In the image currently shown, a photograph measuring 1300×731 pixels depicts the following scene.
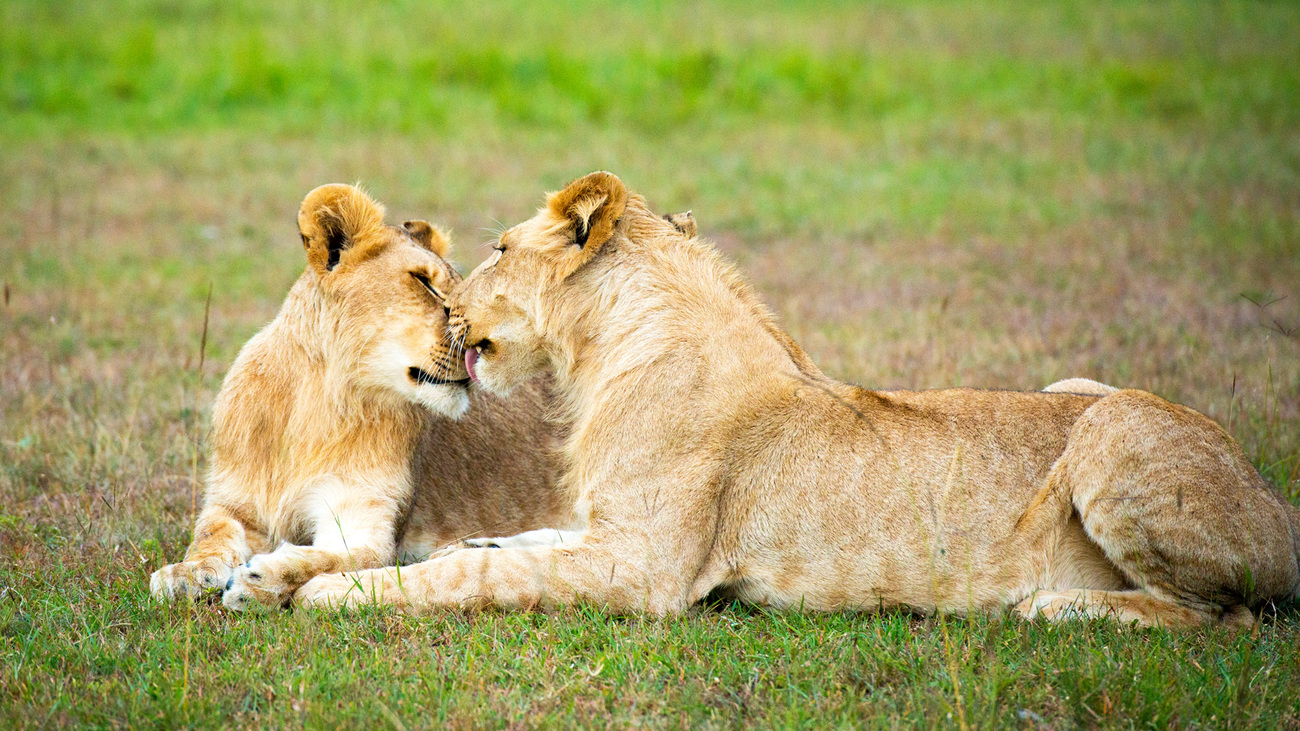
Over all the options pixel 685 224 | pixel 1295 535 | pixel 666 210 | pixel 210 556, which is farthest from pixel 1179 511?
pixel 666 210

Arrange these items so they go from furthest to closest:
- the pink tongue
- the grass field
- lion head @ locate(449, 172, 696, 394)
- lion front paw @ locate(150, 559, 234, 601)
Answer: the pink tongue < lion head @ locate(449, 172, 696, 394) < lion front paw @ locate(150, 559, 234, 601) < the grass field

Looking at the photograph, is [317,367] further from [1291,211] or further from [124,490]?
[1291,211]

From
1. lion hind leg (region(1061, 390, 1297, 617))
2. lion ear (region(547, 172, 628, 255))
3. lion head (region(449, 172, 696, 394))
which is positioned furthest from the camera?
lion head (region(449, 172, 696, 394))

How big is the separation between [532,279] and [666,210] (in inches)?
283

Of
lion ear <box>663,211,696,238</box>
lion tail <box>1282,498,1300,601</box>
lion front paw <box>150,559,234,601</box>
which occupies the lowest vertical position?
lion front paw <box>150,559,234,601</box>

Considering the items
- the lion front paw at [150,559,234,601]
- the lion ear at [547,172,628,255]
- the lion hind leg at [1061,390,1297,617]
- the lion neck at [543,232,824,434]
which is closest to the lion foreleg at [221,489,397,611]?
the lion front paw at [150,559,234,601]

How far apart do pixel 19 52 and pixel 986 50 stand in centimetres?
1380

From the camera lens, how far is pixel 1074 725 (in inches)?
129

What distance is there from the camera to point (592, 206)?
4.19m

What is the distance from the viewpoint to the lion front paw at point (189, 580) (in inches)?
157

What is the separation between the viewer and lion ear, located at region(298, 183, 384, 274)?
445cm

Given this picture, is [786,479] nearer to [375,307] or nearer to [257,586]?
[375,307]

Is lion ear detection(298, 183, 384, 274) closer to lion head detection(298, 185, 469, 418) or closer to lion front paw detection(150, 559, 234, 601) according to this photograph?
lion head detection(298, 185, 469, 418)

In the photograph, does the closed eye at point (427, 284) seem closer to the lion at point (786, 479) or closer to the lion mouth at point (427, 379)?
the lion at point (786, 479)
